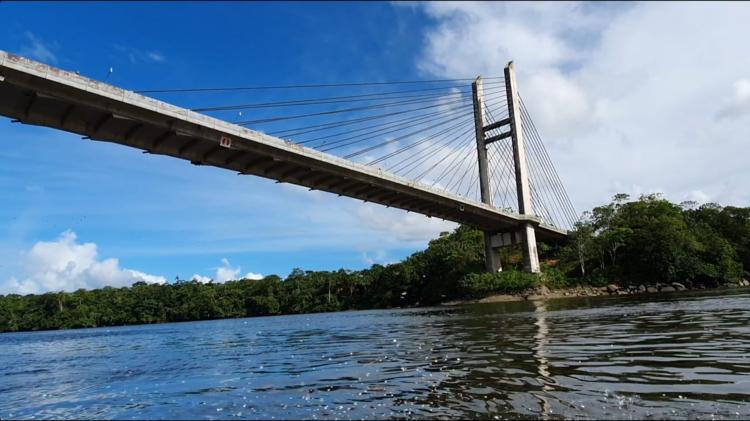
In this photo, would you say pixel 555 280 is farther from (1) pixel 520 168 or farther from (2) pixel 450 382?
(2) pixel 450 382

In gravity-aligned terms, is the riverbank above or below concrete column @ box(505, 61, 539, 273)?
below

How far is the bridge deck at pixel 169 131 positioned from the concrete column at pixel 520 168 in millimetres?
13216

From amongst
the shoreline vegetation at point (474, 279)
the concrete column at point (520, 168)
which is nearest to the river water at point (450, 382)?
the concrete column at point (520, 168)

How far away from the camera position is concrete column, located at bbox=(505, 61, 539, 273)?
61.4m

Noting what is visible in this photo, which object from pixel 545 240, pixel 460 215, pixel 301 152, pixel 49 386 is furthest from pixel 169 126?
pixel 545 240

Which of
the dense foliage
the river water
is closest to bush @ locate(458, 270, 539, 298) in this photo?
the dense foliage

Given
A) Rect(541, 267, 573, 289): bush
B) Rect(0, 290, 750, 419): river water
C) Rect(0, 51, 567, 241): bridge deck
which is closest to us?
Rect(0, 290, 750, 419): river water

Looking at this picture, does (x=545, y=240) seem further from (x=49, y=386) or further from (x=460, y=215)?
(x=49, y=386)

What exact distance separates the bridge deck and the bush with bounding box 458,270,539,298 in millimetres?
16648

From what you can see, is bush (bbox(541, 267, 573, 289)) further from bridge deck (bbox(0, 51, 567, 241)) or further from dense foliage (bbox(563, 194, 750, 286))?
bridge deck (bbox(0, 51, 567, 241))

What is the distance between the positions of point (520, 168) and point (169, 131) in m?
42.1

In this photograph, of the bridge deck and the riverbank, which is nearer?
the bridge deck

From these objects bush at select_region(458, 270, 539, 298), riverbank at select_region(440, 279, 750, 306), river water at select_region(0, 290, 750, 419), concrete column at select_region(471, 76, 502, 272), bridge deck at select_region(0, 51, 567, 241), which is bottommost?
river water at select_region(0, 290, 750, 419)

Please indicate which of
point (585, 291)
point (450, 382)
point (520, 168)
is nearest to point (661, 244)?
point (585, 291)
